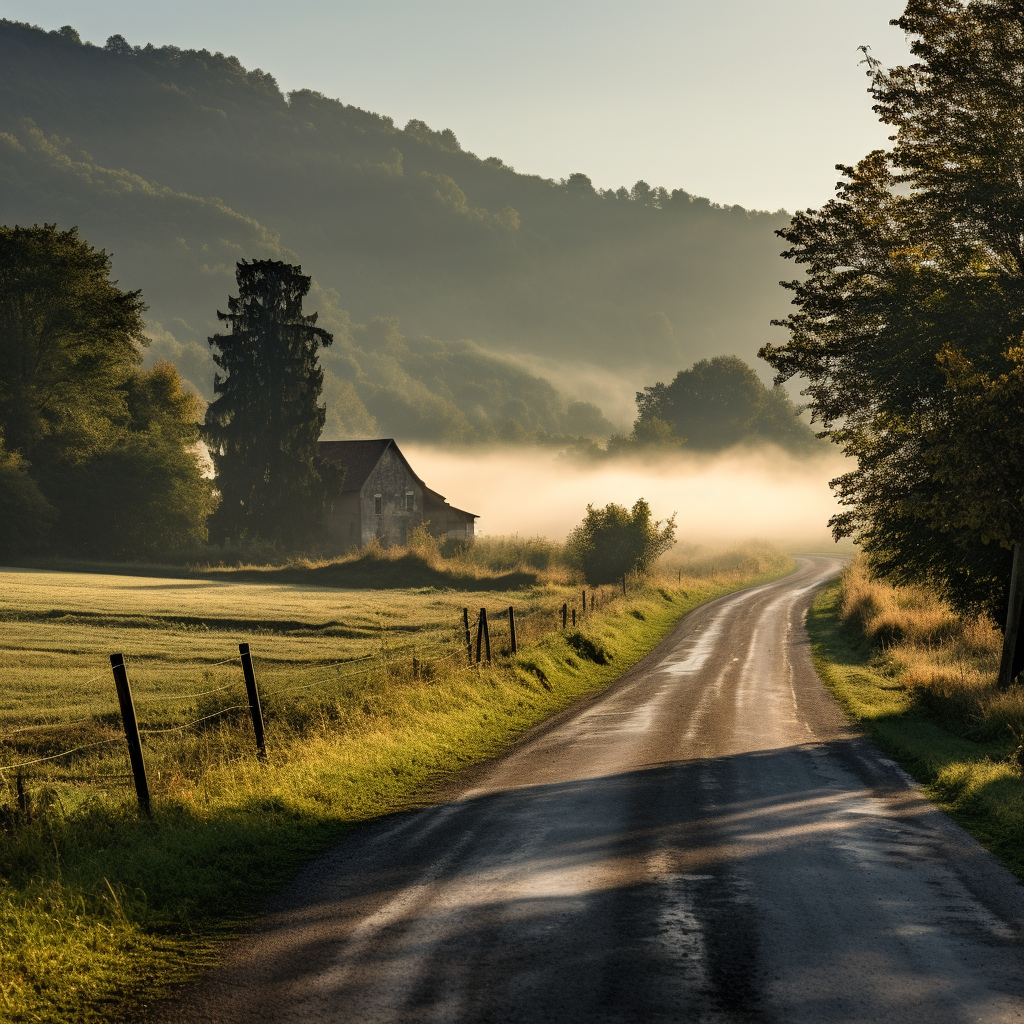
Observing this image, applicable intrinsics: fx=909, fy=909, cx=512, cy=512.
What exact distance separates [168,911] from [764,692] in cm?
1687

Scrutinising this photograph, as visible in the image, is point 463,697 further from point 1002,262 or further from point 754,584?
point 754,584

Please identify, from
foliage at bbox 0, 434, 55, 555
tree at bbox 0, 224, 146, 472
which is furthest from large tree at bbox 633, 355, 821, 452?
foliage at bbox 0, 434, 55, 555

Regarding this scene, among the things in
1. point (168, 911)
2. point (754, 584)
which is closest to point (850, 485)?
point (168, 911)

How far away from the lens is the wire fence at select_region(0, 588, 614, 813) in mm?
11781

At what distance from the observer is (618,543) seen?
5088 cm

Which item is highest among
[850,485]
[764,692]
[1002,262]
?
[1002,262]

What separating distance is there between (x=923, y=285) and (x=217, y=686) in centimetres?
1814

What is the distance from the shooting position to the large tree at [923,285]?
19.7 meters

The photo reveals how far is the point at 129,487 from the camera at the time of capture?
65.0 metres

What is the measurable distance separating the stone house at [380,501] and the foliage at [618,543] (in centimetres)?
2117

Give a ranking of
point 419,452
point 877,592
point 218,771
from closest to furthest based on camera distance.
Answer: point 218,771, point 877,592, point 419,452

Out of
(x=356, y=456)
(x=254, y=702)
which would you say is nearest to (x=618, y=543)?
(x=356, y=456)

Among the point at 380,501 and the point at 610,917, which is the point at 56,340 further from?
the point at 610,917

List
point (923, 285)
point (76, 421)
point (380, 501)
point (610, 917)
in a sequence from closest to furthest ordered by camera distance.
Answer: point (610, 917) < point (923, 285) < point (76, 421) < point (380, 501)
